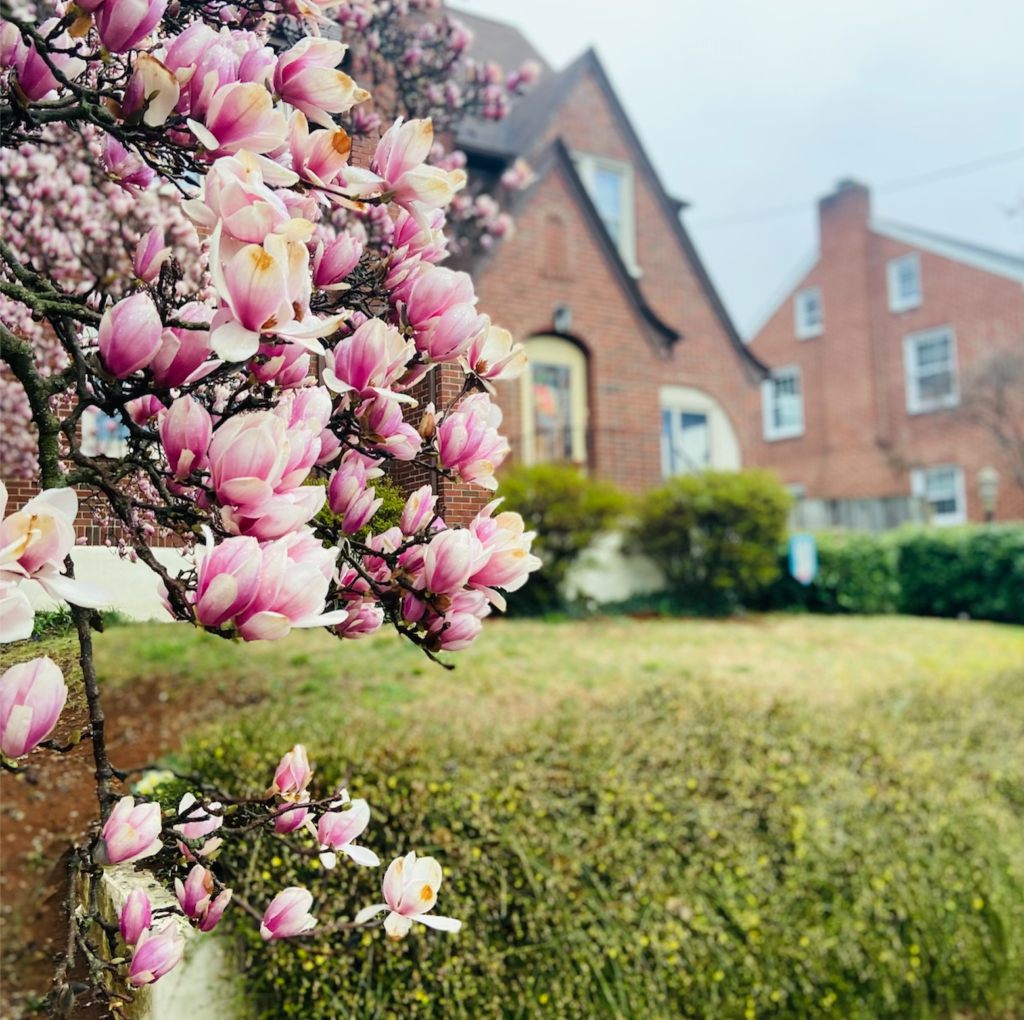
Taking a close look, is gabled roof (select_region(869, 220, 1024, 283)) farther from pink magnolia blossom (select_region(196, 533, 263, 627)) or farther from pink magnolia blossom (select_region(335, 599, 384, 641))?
pink magnolia blossom (select_region(196, 533, 263, 627))

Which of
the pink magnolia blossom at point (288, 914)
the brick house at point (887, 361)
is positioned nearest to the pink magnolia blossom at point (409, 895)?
the pink magnolia blossom at point (288, 914)

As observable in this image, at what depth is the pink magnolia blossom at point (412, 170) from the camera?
38.1 inches

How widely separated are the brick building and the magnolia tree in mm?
716

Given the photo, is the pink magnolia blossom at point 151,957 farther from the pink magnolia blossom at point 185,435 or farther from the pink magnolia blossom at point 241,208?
the pink magnolia blossom at point 241,208

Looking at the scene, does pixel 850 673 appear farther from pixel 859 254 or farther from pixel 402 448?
pixel 859 254

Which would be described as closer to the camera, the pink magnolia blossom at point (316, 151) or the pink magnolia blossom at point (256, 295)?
the pink magnolia blossom at point (256, 295)

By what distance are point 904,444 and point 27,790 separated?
62.6ft

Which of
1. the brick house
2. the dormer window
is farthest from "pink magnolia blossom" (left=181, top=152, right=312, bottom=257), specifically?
the dormer window

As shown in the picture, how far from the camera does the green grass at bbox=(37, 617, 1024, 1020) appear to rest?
233cm

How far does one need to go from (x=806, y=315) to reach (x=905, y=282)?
231 centimetres

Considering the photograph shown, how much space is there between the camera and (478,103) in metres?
2.51

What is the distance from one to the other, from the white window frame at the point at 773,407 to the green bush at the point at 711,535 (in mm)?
11910

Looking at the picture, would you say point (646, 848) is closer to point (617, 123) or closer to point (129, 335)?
point (129, 335)

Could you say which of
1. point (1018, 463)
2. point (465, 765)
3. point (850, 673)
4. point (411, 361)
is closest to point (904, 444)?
point (1018, 463)
